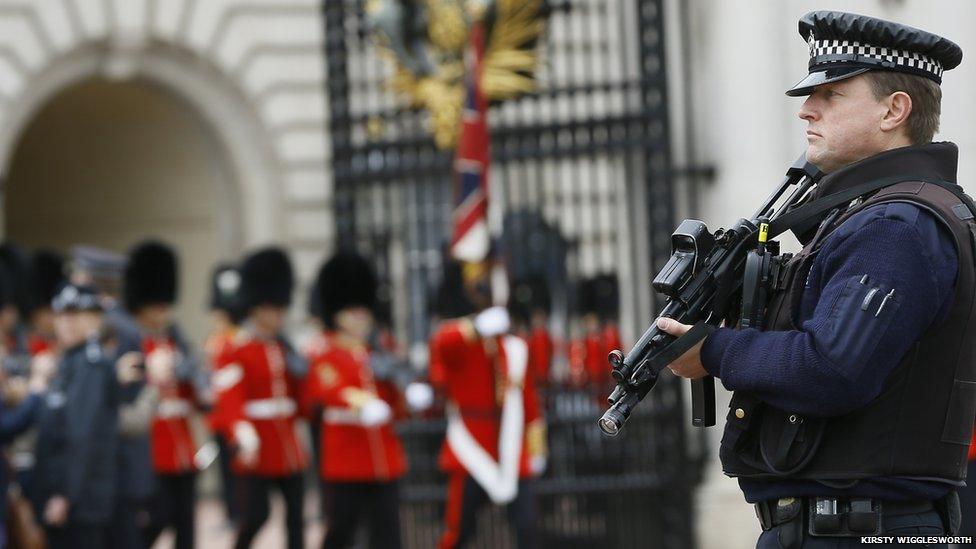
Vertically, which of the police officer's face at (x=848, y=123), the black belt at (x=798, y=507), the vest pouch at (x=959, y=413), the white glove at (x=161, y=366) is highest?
the police officer's face at (x=848, y=123)

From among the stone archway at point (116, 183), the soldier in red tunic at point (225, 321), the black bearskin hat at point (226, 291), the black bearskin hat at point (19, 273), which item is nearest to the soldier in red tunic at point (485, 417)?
the soldier in red tunic at point (225, 321)

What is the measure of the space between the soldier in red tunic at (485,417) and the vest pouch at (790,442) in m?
4.41

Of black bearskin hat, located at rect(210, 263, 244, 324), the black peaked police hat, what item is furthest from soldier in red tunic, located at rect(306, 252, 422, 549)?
the black peaked police hat

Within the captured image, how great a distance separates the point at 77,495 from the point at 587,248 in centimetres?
525

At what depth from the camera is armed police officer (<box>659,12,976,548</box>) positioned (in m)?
3.02

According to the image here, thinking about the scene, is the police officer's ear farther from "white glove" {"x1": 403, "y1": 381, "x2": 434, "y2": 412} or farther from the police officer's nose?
"white glove" {"x1": 403, "y1": 381, "x2": 434, "y2": 412}

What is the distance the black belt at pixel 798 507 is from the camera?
308cm

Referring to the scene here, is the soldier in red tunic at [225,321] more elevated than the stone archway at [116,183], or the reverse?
the stone archway at [116,183]

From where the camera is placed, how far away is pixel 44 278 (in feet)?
33.1

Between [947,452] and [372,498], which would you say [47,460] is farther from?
[947,452]

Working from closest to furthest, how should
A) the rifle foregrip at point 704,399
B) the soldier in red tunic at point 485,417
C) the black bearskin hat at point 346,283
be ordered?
the rifle foregrip at point 704,399, the soldier in red tunic at point 485,417, the black bearskin hat at point 346,283

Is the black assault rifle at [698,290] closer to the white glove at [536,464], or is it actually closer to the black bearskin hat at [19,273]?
the white glove at [536,464]

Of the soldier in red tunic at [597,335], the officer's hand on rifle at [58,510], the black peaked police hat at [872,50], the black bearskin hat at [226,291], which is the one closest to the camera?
the black peaked police hat at [872,50]

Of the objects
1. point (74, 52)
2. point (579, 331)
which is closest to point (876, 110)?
point (579, 331)
